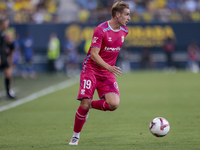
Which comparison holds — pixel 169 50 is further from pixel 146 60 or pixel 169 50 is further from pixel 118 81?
pixel 118 81

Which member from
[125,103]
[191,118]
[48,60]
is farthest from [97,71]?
[48,60]

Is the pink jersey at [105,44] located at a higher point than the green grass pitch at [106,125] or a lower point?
higher

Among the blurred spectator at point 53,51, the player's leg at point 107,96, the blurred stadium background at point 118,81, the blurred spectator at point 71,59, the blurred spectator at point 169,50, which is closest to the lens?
the player's leg at point 107,96

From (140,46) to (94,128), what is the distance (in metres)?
21.4

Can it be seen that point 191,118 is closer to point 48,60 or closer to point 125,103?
point 125,103

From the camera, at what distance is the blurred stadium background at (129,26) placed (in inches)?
1090

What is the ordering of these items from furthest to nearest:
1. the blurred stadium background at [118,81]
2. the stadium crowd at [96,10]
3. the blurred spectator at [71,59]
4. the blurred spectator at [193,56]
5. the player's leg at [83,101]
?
1. the stadium crowd at [96,10]
2. the blurred spectator at [193,56]
3. the blurred spectator at [71,59]
4. the blurred stadium background at [118,81]
5. the player's leg at [83,101]

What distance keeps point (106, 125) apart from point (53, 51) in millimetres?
18202

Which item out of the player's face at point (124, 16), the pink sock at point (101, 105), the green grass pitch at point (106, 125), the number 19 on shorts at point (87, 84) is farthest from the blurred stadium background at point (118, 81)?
the player's face at point (124, 16)

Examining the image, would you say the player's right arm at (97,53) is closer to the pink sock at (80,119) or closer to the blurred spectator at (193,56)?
A: the pink sock at (80,119)

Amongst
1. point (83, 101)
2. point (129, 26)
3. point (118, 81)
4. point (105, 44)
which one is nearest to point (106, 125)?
point (83, 101)

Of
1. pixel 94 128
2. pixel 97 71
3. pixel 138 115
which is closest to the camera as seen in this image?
pixel 97 71

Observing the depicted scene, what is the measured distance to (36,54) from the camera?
92.9ft

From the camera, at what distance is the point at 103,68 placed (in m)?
6.11
